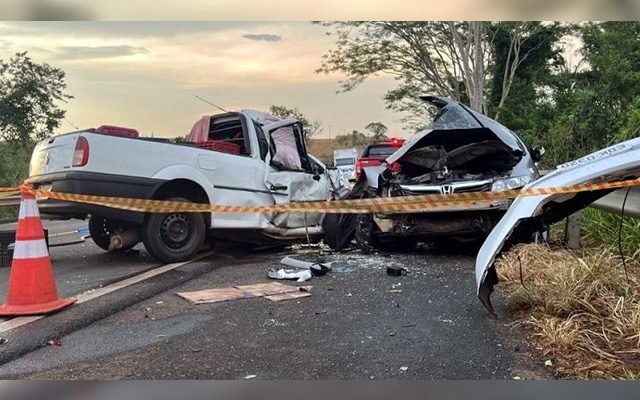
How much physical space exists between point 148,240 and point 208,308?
70.3 inches

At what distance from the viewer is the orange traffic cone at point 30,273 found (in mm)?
3734

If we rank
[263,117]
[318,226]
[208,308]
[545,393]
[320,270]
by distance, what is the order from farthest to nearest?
[318,226], [320,270], [263,117], [208,308], [545,393]

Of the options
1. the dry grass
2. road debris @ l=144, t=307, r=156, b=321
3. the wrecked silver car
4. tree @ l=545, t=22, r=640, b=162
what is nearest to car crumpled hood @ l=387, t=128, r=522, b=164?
the wrecked silver car

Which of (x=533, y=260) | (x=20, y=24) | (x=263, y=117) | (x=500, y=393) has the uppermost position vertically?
(x=20, y=24)

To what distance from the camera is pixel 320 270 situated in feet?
17.0

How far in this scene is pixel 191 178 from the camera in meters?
5.38

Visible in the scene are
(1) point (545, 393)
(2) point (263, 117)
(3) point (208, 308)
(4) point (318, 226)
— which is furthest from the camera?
(4) point (318, 226)

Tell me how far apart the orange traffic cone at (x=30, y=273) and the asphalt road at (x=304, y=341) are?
499mm

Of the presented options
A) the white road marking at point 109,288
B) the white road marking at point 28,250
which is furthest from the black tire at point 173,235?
the white road marking at point 28,250

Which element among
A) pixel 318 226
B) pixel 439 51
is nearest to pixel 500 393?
pixel 439 51

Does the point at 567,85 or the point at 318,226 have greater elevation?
the point at 567,85

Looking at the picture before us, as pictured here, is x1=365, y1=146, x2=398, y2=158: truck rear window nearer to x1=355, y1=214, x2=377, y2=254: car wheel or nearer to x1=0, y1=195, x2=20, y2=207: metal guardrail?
x1=355, y1=214, x2=377, y2=254: car wheel

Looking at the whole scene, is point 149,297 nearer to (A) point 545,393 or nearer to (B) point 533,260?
(A) point 545,393

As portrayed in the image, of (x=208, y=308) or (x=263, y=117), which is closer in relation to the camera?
(x=208, y=308)
